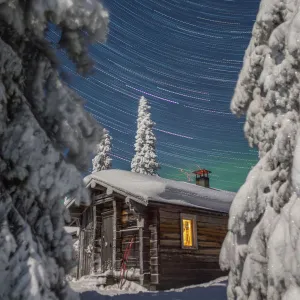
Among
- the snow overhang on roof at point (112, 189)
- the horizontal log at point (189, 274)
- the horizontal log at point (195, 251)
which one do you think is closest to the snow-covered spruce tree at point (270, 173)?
the snow overhang on roof at point (112, 189)

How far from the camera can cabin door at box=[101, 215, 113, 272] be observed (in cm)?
1781

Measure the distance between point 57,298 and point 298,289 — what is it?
3191 mm

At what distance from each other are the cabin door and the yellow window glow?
12.3 feet

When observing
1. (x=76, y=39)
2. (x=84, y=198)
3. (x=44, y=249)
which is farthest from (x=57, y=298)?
(x=76, y=39)

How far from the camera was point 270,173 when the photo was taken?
622cm

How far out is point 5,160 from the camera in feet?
16.6

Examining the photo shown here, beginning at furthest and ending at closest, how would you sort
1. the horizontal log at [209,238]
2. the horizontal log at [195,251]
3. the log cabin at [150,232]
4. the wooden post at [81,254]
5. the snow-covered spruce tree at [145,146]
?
the snow-covered spruce tree at [145,146], the wooden post at [81,254], the horizontal log at [209,238], the horizontal log at [195,251], the log cabin at [150,232]

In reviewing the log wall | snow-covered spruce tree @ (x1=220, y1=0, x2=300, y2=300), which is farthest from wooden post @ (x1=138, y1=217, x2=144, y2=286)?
snow-covered spruce tree @ (x1=220, y1=0, x2=300, y2=300)

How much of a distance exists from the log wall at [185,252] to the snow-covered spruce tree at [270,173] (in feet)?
30.7

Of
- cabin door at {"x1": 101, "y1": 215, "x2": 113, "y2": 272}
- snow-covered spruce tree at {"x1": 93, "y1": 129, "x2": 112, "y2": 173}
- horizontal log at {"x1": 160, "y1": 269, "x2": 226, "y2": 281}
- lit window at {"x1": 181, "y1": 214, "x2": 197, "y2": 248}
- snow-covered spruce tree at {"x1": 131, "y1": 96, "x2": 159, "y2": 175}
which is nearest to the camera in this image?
horizontal log at {"x1": 160, "y1": 269, "x2": 226, "y2": 281}

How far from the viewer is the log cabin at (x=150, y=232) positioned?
1569 centimetres

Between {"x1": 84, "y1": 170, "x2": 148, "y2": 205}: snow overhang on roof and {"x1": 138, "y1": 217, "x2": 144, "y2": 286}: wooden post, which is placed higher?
{"x1": 84, "y1": 170, "x2": 148, "y2": 205}: snow overhang on roof

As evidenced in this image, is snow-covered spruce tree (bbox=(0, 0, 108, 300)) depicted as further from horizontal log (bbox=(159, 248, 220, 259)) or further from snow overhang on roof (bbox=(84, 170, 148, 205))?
horizontal log (bbox=(159, 248, 220, 259))

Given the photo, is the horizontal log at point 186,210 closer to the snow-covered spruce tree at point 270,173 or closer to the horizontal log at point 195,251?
the horizontal log at point 195,251
